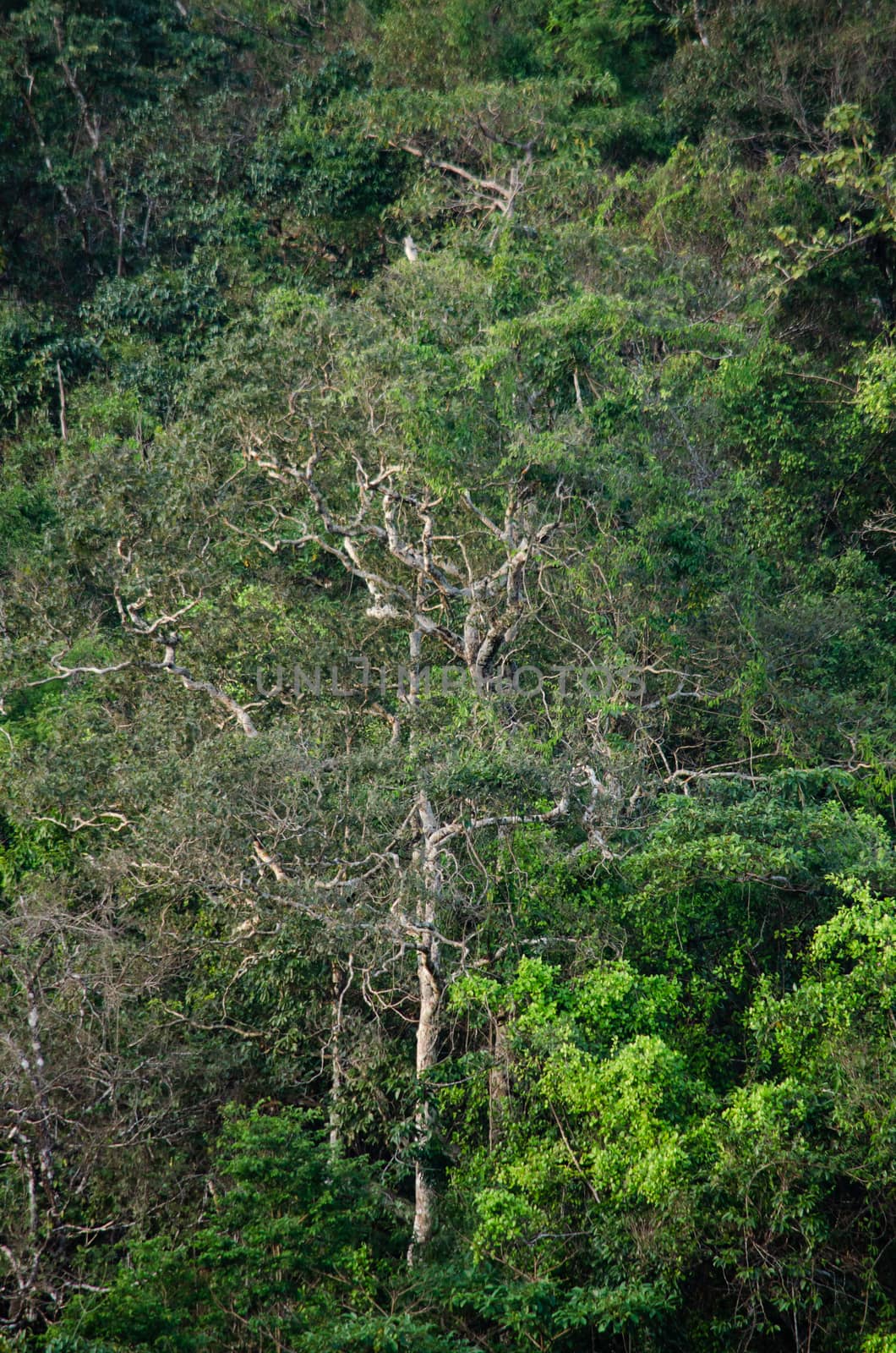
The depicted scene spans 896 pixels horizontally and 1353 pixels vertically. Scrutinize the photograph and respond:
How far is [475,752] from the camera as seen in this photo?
437 inches

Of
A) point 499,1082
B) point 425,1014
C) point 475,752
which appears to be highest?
point 475,752

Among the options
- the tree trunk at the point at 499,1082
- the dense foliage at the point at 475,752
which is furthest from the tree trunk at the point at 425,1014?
the tree trunk at the point at 499,1082

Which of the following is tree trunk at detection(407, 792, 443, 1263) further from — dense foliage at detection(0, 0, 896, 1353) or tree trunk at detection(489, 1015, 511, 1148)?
tree trunk at detection(489, 1015, 511, 1148)

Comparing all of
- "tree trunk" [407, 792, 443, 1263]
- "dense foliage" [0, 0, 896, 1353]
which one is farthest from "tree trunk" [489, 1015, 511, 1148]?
"tree trunk" [407, 792, 443, 1263]

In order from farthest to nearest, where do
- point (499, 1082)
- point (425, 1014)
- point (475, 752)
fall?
point (475, 752)
point (425, 1014)
point (499, 1082)

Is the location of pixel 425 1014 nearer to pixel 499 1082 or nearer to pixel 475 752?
pixel 499 1082

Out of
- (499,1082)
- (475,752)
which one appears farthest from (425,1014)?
(475,752)

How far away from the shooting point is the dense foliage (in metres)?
8.55

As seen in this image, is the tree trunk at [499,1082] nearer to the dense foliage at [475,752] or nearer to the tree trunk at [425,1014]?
the dense foliage at [475,752]

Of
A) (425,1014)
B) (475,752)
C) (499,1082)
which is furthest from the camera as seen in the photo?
(475,752)

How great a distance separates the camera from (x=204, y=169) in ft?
65.8

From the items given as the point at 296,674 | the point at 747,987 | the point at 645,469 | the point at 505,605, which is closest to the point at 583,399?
the point at 645,469

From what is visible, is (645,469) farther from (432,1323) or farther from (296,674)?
(432,1323)

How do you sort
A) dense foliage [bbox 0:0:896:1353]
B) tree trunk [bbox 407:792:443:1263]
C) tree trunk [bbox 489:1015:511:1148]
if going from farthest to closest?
1. tree trunk [bbox 407:792:443:1263]
2. tree trunk [bbox 489:1015:511:1148]
3. dense foliage [bbox 0:0:896:1353]
